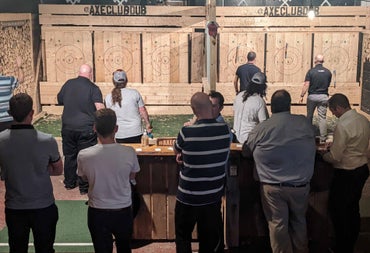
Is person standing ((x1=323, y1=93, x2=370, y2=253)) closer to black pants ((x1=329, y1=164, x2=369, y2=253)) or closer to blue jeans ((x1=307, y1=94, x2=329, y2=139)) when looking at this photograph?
black pants ((x1=329, y1=164, x2=369, y2=253))

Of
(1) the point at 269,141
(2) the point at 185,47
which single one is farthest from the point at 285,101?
(2) the point at 185,47

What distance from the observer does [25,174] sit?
15.5 feet

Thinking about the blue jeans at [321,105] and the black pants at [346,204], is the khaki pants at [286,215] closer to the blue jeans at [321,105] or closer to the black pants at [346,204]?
the black pants at [346,204]

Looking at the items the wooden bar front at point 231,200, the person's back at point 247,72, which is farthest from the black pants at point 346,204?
the person's back at point 247,72

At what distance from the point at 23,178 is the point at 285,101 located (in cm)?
270

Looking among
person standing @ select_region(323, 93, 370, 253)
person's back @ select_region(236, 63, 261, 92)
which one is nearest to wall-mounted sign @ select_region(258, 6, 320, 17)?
person's back @ select_region(236, 63, 261, 92)

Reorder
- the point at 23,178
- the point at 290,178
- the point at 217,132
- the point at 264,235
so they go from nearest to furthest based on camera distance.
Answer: the point at 23,178 → the point at 217,132 → the point at 290,178 → the point at 264,235

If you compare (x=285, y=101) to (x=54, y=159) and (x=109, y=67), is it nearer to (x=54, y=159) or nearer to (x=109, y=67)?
(x=54, y=159)

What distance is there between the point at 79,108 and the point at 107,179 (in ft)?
12.6

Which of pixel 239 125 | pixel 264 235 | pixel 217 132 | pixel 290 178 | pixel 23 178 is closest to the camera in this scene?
pixel 23 178

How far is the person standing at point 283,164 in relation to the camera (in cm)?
545

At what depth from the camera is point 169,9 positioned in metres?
15.3

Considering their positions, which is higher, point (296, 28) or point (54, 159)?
point (296, 28)

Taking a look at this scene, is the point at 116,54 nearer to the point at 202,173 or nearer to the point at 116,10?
the point at 116,10
